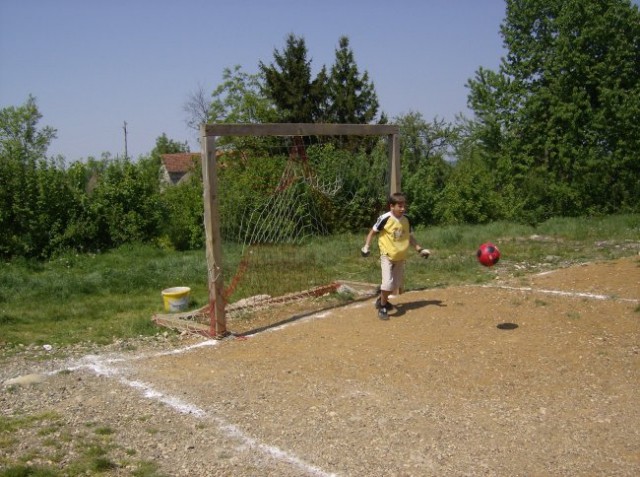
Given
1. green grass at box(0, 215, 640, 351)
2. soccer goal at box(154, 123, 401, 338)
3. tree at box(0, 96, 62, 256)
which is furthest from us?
tree at box(0, 96, 62, 256)

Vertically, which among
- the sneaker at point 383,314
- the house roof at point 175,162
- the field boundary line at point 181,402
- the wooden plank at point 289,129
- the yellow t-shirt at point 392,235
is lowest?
the field boundary line at point 181,402

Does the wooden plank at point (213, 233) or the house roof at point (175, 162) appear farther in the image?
the house roof at point (175, 162)

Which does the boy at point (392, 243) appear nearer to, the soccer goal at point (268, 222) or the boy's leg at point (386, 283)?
the boy's leg at point (386, 283)

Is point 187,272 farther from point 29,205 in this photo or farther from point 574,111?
point 574,111

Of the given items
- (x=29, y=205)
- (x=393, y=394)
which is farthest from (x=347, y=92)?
(x=393, y=394)

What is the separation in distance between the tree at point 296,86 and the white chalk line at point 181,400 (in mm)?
24885

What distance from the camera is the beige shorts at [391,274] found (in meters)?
8.13

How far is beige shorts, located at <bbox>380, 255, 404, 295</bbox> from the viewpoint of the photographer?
8133 millimetres

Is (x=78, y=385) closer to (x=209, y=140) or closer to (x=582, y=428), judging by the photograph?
(x=209, y=140)

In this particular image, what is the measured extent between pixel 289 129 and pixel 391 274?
Result: 7.49 ft

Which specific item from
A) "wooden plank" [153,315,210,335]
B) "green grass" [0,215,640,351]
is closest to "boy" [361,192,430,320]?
"green grass" [0,215,640,351]

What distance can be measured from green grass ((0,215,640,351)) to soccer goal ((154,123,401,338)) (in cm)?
6

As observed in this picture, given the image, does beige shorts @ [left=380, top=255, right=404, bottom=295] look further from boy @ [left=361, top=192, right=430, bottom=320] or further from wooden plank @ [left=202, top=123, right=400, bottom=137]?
wooden plank @ [left=202, top=123, right=400, bottom=137]

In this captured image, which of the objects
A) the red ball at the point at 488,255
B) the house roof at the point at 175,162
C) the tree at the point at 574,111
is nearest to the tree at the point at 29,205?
the red ball at the point at 488,255
